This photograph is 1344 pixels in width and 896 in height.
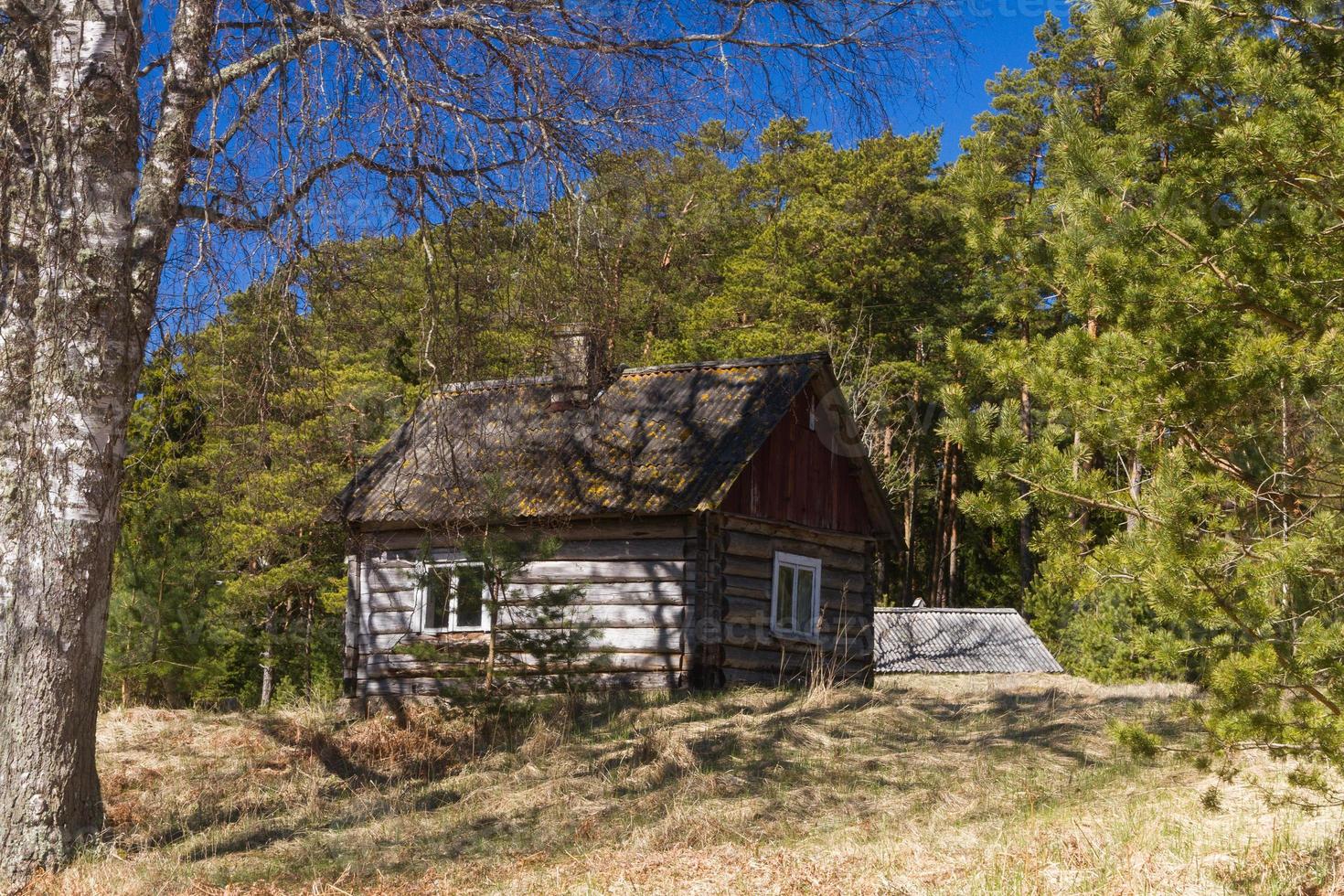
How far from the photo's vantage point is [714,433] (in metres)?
18.2

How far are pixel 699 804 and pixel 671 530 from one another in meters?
7.92

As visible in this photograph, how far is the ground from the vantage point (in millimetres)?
7441

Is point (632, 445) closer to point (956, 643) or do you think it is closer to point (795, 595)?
point (795, 595)

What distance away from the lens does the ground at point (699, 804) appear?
744cm

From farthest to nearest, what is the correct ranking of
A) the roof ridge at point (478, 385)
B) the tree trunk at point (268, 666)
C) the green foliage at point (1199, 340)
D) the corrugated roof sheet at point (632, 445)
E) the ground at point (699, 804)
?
the tree trunk at point (268, 666)
the corrugated roof sheet at point (632, 445)
the roof ridge at point (478, 385)
the ground at point (699, 804)
the green foliage at point (1199, 340)

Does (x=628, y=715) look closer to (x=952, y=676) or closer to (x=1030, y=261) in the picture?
(x=1030, y=261)

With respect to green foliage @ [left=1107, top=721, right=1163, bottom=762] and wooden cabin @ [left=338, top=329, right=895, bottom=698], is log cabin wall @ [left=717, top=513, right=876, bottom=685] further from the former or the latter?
green foliage @ [left=1107, top=721, right=1163, bottom=762]

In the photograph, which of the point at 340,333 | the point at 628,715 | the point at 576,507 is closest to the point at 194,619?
the point at 576,507

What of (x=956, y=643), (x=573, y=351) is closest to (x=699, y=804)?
(x=573, y=351)

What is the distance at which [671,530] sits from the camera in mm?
17500

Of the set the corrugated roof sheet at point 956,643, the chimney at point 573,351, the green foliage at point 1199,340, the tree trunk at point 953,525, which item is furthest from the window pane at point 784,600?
the tree trunk at point 953,525

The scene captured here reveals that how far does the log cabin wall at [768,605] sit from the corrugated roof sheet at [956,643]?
7872 millimetres

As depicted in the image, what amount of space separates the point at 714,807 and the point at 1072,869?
3.12 metres

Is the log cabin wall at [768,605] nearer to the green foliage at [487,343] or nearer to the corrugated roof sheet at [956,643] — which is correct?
the green foliage at [487,343]
